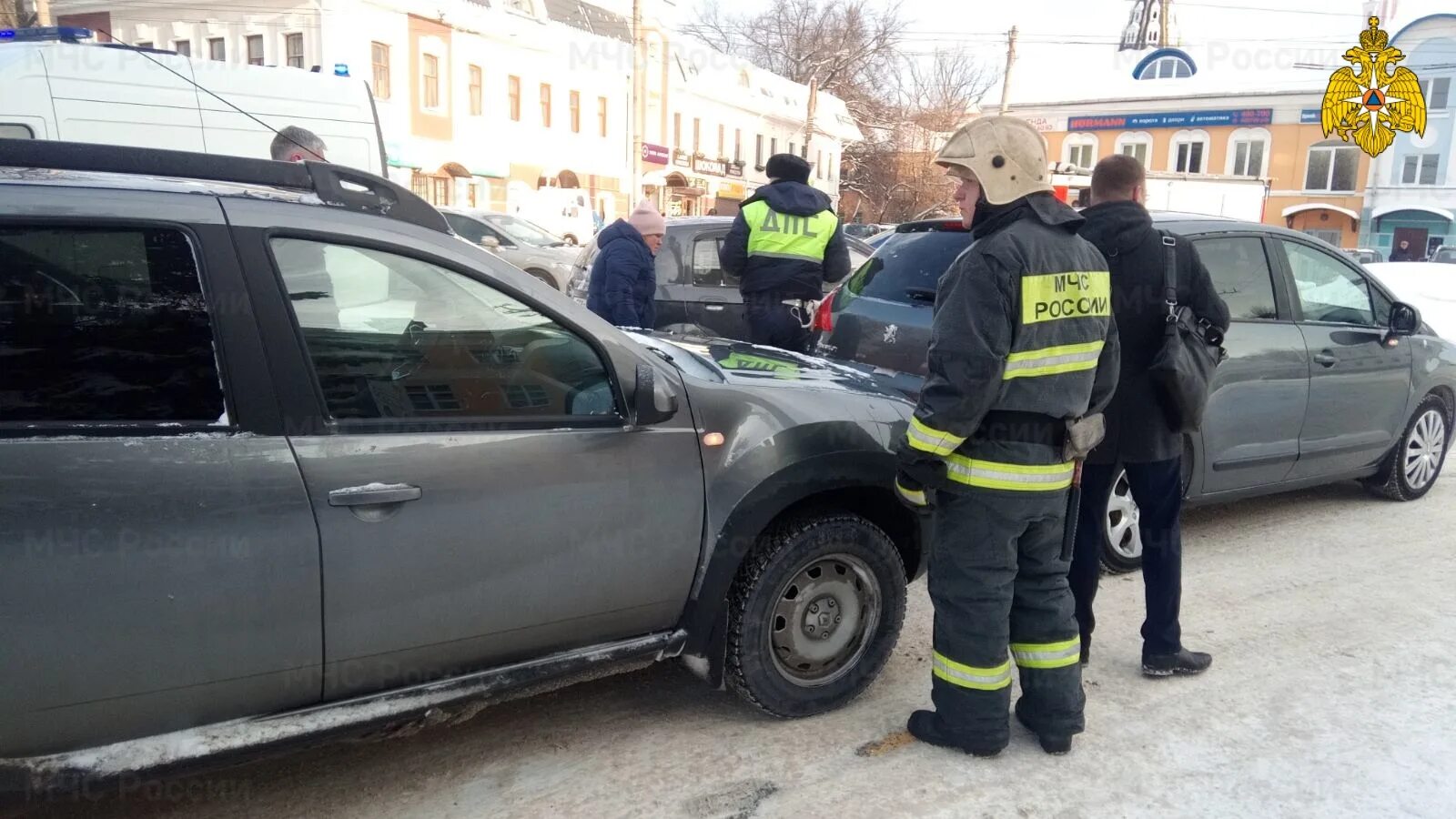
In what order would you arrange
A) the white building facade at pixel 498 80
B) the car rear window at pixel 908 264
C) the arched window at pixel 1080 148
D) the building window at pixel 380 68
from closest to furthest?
1. the car rear window at pixel 908 264
2. the white building facade at pixel 498 80
3. the building window at pixel 380 68
4. the arched window at pixel 1080 148

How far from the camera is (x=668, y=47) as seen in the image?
3772cm

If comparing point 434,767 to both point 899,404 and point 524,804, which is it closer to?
point 524,804

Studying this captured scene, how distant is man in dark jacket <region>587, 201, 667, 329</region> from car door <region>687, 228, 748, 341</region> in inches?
54.1

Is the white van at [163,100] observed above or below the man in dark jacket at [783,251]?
above

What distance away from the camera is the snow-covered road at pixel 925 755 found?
290cm

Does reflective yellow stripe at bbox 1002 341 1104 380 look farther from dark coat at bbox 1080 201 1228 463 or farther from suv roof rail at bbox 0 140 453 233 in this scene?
suv roof rail at bbox 0 140 453 233

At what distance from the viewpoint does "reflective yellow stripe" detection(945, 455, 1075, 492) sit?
2955 millimetres

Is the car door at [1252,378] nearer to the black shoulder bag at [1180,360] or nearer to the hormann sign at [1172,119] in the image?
the black shoulder bag at [1180,360]

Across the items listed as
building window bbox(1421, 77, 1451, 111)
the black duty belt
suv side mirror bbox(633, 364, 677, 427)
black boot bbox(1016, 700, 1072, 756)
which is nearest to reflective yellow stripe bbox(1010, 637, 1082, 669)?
black boot bbox(1016, 700, 1072, 756)

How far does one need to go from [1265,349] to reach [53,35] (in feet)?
27.8

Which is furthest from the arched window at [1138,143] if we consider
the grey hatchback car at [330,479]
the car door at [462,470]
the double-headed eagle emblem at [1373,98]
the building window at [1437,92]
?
A: the car door at [462,470]

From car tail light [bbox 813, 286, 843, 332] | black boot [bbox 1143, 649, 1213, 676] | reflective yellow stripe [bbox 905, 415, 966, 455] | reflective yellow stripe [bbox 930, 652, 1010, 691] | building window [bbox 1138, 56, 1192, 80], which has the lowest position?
black boot [bbox 1143, 649, 1213, 676]

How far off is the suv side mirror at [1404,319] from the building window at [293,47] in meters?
25.9

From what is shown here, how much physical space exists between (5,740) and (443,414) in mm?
1185
